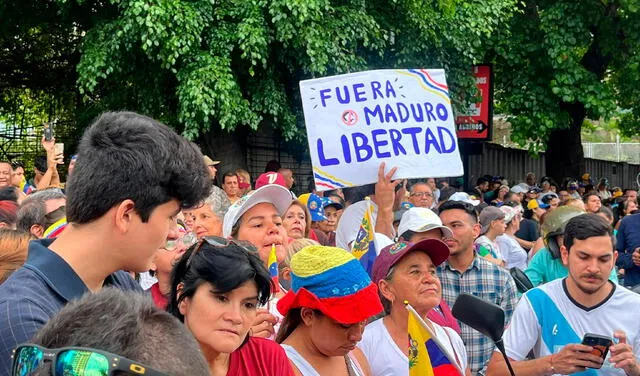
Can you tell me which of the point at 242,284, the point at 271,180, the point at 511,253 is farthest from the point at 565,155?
the point at 242,284

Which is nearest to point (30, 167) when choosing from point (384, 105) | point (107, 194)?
point (384, 105)

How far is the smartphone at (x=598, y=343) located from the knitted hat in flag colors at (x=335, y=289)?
1041 mm

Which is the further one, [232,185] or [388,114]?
[232,185]

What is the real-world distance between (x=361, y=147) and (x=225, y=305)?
3508mm

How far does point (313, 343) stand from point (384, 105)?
11.0ft

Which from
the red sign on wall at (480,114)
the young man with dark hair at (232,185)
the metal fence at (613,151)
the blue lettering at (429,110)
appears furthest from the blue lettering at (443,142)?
the metal fence at (613,151)

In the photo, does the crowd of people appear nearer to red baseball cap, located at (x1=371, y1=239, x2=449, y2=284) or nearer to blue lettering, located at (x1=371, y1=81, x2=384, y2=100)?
red baseball cap, located at (x1=371, y1=239, x2=449, y2=284)

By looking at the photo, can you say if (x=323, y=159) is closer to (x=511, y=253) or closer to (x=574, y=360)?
(x=574, y=360)

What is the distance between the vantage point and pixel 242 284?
3225 mm

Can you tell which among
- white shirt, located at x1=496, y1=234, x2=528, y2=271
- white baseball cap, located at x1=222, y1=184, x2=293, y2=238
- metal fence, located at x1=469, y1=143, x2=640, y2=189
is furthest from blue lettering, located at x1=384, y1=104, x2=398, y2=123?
metal fence, located at x1=469, y1=143, x2=640, y2=189

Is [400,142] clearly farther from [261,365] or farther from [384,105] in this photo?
[261,365]

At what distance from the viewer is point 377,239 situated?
5664 mm

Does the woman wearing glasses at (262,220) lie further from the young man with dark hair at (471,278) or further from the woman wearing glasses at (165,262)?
the young man with dark hair at (471,278)

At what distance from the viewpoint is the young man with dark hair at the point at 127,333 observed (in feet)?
4.63
